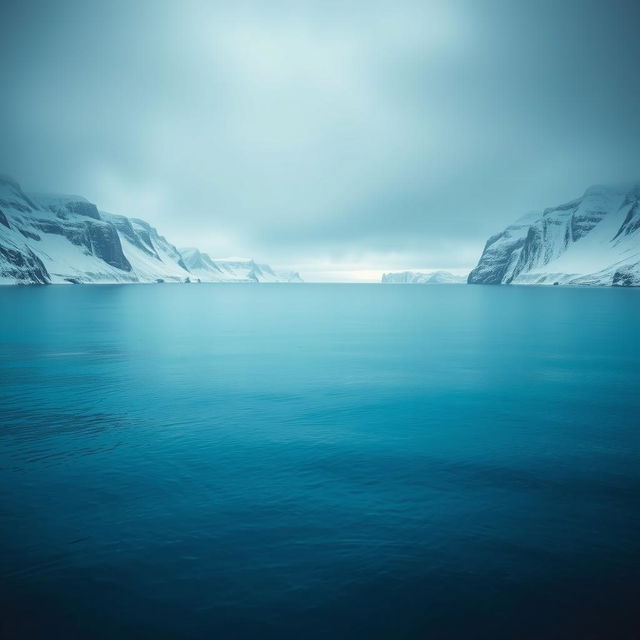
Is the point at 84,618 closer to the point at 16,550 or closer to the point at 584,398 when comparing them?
the point at 16,550

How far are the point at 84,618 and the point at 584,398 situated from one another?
3000 cm

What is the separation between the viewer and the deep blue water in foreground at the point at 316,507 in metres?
10.4

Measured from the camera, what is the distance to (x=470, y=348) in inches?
2114

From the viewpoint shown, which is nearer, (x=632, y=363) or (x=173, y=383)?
(x=173, y=383)

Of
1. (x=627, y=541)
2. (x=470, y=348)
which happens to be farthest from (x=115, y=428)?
(x=470, y=348)

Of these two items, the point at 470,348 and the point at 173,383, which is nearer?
the point at 173,383

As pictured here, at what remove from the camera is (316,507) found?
15086mm

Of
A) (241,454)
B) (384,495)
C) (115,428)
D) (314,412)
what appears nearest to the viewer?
(384,495)

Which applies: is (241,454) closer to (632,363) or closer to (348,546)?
(348,546)

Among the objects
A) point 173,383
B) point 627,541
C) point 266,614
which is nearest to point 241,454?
point 266,614

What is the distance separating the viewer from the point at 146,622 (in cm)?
995

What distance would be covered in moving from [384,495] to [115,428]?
559 inches

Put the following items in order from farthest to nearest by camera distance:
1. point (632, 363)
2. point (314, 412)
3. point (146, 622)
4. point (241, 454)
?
point (632, 363)
point (314, 412)
point (241, 454)
point (146, 622)

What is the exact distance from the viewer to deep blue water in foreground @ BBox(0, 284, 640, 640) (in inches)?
408
